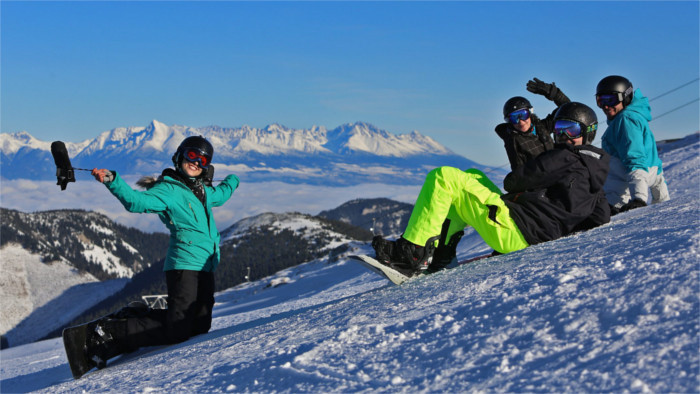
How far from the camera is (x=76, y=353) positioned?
19.4ft

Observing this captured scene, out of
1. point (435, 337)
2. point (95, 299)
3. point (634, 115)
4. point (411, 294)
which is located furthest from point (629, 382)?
point (95, 299)

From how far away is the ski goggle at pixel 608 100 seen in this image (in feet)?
27.0

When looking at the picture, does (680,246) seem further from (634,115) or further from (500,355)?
(634,115)

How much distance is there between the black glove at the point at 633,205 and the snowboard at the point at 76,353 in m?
6.64

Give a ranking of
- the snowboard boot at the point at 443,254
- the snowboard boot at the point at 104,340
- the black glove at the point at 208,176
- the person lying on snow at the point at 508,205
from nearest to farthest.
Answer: the person lying on snow at the point at 508,205
the snowboard boot at the point at 443,254
the snowboard boot at the point at 104,340
the black glove at the point at 208,176

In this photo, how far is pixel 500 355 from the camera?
2.99 metres

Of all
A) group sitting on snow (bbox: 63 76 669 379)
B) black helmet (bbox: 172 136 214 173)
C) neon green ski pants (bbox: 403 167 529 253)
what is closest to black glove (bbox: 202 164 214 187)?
group sitting on snow (bbox: 63 76 669 379)

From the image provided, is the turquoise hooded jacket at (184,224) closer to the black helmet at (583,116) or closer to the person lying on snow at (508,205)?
the person lying on snow at (508,205)

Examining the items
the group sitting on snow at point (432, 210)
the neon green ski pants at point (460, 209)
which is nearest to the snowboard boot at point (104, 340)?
the group sitting on snow at point (432, 210)

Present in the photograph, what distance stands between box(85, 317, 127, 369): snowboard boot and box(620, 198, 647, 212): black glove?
6309 mm

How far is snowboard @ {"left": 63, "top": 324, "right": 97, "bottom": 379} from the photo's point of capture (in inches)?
232

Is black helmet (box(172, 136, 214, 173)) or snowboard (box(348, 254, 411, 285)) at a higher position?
black helmet (box(172, 136, 214, 173))

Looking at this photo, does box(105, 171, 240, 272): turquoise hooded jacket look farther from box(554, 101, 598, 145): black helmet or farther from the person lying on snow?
box(554, 101, 598, 145): black helmet

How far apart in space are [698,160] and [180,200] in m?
14.0
